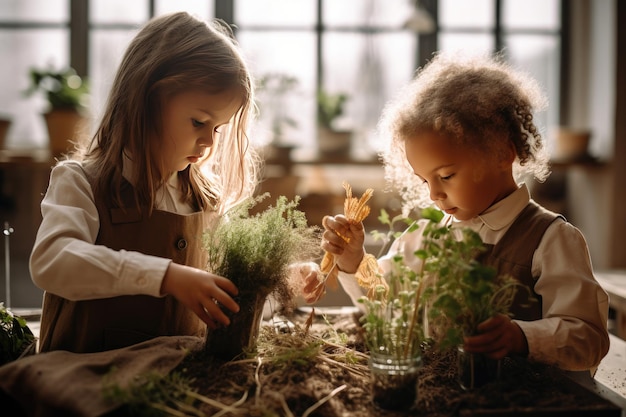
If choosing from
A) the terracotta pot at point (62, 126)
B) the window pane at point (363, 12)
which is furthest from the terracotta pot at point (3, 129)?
the window pane at point (363, 12)

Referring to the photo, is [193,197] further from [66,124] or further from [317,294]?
[66,124]

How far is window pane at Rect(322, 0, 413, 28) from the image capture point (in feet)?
13.3

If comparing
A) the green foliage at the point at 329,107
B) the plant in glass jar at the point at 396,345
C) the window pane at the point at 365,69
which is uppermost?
the window pane at the point at 365,69

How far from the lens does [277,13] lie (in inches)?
→ 160

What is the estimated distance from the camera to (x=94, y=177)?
4.16 ft

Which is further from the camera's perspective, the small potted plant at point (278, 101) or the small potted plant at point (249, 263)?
the small potted plant at point (278, 101)

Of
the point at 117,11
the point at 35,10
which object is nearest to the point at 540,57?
the point at 117,11

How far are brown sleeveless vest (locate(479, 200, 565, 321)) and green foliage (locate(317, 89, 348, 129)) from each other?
257 centimetres

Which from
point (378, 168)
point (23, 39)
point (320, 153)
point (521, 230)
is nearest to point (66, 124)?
point (23, 39)

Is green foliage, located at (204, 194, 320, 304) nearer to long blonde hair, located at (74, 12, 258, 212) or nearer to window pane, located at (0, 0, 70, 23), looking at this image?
long blonde hair, located at (74, 12, 258, 212)

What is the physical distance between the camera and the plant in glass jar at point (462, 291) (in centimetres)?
95

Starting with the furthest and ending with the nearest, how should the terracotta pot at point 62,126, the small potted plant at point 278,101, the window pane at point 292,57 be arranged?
the window pane at point 292,57
the small potted plant at point 278,101
the terracotta pot at point 62,126

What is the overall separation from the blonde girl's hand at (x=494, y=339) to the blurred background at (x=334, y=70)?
9.12ft

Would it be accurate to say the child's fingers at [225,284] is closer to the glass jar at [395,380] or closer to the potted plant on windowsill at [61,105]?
the glass jar at [395,380]
